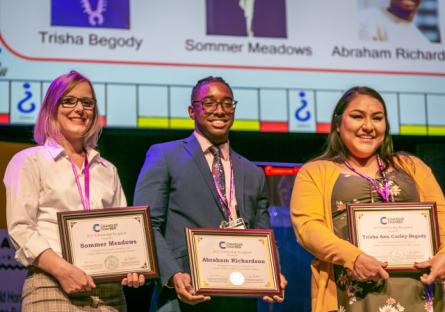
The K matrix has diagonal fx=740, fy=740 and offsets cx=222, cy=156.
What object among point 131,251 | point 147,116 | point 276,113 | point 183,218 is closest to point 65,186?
point 131,251

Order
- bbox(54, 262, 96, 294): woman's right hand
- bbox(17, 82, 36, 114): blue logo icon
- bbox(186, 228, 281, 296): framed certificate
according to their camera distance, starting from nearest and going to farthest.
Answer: bbox(54, 262, 96, 294): woman's right hand → bbox(186, 228, 281, 296): framed certificate → bbox(17, 82, 36, 114): blue logo icon

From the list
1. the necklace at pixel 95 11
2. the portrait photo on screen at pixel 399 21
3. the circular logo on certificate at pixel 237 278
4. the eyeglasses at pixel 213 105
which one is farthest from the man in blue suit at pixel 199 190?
the portrait photo on screen at pixel 399 21

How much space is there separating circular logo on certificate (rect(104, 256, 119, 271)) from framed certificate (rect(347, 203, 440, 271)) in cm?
90

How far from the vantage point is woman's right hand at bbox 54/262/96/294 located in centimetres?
256

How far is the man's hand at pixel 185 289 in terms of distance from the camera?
274 cm

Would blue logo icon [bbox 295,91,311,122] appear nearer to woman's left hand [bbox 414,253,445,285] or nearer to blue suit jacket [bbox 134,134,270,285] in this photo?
blue suit jacket [bbox 134,134,270,285]

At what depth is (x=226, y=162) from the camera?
3199 millimetres

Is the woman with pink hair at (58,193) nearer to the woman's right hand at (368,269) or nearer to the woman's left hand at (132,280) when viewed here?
the woman's left hand at (132,280)

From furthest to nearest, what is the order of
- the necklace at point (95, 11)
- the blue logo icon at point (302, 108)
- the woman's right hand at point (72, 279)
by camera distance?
the blue logo icon at point (302, 108)
the necklace at point (95, 11)
the woman's right hand at point (72, 279)

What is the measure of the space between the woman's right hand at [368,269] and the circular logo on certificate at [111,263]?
2.87 feet

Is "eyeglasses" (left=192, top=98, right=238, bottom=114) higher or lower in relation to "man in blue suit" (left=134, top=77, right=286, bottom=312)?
higher
